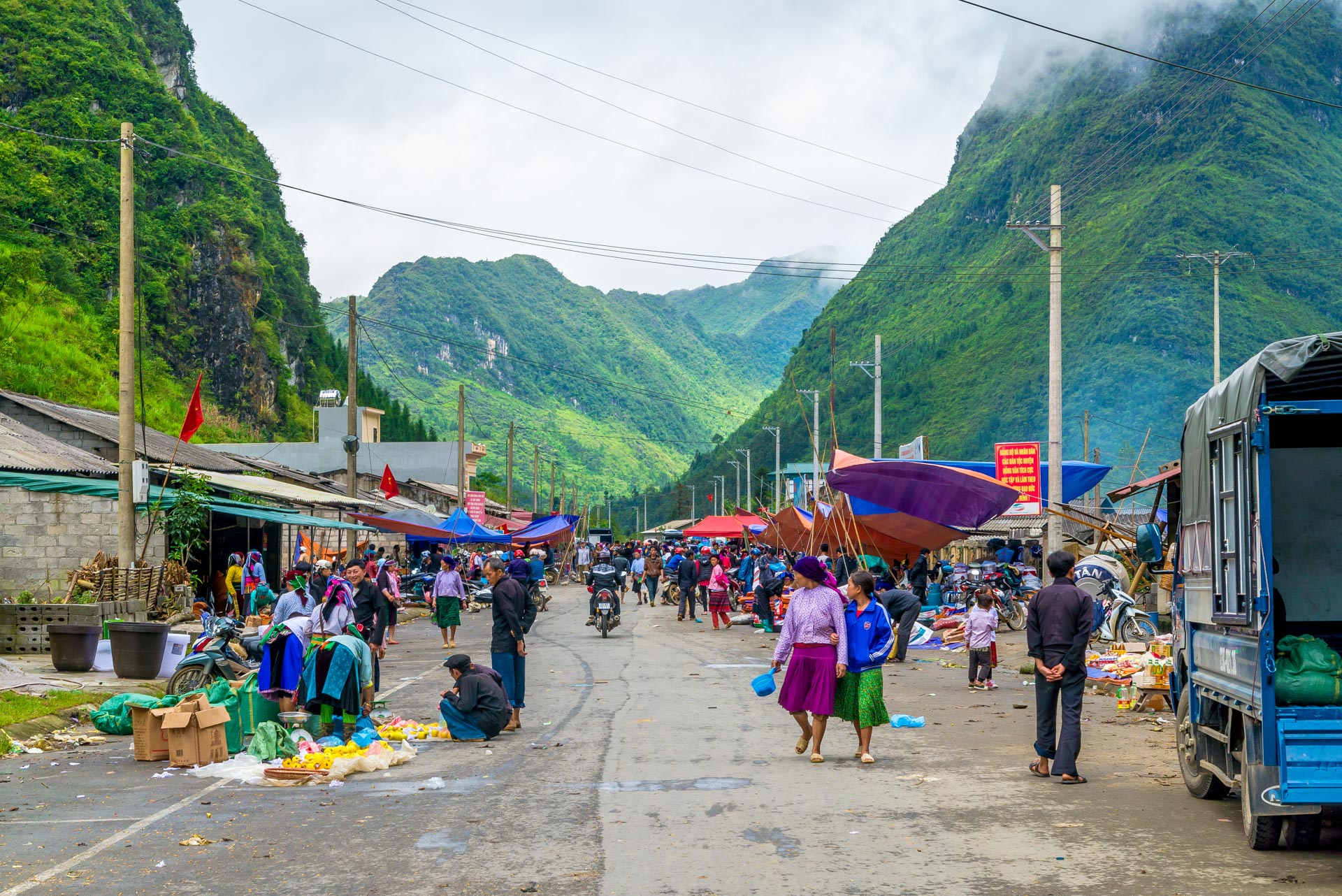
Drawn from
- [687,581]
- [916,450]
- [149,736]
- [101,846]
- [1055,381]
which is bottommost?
[101,846]

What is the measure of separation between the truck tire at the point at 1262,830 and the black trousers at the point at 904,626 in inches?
493

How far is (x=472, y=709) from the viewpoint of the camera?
1220 cm

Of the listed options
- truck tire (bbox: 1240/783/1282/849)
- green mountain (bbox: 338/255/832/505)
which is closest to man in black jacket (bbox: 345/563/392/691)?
truck tire (bbox: 1240/783/1282/849)

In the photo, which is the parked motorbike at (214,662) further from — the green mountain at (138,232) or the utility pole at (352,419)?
the green mountain at (138,232)

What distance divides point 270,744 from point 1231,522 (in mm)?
7969

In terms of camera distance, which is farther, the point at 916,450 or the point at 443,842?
the point at 916,450

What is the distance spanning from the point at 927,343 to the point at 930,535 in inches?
3168

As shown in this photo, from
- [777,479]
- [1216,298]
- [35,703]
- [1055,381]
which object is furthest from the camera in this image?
[777,479]

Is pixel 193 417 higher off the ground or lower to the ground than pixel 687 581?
higher

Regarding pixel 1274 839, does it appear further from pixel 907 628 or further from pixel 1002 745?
pixel 907 628

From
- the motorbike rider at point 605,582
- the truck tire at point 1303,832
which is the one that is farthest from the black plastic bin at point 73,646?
the truck tire at point 1303,832

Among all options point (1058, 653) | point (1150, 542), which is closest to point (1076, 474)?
point (1150, 542)

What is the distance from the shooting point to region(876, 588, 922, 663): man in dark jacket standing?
Answer: 64.6 feet

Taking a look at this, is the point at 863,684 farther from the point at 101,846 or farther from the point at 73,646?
the point at 73,646
